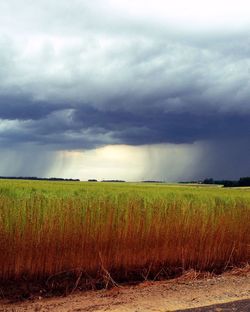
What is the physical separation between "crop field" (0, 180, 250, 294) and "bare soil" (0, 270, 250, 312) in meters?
0.46

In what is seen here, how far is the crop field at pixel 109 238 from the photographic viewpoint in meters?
7.97

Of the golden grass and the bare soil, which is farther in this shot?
the golden grass

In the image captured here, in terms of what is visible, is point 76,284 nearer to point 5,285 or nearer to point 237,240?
point 5,285

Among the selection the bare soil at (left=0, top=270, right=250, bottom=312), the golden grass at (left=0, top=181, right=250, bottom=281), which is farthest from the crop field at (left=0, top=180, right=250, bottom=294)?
the bare soil at (left=0, top=270, right=250, bottom=312)

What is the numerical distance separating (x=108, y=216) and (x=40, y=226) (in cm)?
120

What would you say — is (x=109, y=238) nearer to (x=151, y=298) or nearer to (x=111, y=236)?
(x=111, y=236)

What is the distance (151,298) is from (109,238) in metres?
1.55

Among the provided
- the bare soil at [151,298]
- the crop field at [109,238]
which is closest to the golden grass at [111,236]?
the crop field at [109,238]

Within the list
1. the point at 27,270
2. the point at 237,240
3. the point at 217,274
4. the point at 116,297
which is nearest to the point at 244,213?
the point at 237,240

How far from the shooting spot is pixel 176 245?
31.0 ft

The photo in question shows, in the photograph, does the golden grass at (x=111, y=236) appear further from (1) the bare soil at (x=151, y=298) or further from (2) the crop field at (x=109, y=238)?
(1) the bare soil at (x=151, y=298)

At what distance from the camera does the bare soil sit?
272 inches

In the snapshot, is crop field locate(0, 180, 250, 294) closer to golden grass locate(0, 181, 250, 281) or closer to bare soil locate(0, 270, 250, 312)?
golden grass locate(0, 181, 250, 281)

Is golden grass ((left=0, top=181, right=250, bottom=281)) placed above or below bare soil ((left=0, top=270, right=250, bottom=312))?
above
